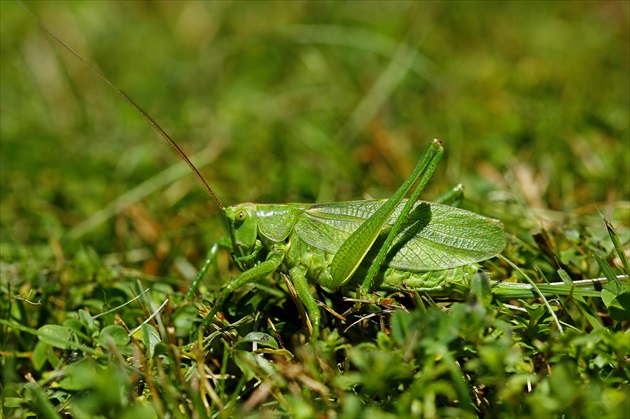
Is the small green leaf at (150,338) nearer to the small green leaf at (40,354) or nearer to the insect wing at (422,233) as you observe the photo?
the small green leaf at (40,354)

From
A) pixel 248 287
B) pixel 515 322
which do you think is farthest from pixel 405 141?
pixel 515 322

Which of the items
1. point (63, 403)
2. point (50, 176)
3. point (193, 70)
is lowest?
point (63, 403)

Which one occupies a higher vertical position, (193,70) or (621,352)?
(193,70)

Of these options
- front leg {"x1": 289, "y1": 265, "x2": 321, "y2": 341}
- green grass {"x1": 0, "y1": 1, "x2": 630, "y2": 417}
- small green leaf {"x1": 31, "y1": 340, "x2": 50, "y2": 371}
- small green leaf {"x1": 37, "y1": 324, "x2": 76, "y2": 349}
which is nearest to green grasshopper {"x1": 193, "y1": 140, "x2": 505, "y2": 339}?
front leg {"x1": 289, "y1": 265, "x2": 321, "y2": 341}

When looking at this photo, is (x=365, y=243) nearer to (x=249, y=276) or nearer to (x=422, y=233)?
(x=422, y=233)

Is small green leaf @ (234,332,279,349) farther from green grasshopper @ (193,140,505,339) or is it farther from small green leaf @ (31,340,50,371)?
small green leaf @ (31,340,50,371)

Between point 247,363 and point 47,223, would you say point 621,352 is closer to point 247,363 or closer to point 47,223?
point 247,363
